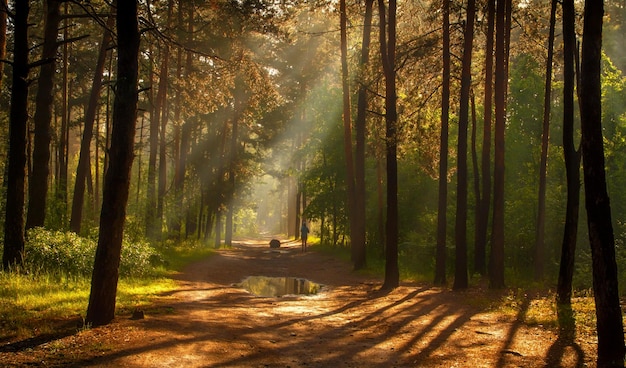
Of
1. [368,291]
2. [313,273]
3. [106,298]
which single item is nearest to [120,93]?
[106,298]

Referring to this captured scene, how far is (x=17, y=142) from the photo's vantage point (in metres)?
13.1

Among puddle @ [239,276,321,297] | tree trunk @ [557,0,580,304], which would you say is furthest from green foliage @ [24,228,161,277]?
tree trunk @ [557,0,580,304]

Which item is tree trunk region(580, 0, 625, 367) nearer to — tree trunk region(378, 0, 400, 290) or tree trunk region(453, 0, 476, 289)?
tree trunk region(453, 0, 476, 289)

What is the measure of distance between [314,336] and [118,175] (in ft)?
14.8

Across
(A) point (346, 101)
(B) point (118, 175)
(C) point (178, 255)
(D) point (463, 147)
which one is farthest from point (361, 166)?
(B) point (118, 175)

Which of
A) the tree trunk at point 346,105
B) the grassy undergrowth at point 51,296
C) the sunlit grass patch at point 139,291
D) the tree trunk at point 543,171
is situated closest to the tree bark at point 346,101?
the tree trunk at point 346,105

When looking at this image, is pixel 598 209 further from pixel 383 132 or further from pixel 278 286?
pixel 383 132

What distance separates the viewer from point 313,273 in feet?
79.7

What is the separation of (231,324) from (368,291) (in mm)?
7655

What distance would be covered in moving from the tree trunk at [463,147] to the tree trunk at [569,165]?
12.5 ft

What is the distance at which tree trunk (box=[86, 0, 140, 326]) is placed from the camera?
9352mm

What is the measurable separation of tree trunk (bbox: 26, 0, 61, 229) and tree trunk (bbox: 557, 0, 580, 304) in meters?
13.0

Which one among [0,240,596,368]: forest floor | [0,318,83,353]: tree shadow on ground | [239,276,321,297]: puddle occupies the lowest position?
[239,276,321,297]: puddle

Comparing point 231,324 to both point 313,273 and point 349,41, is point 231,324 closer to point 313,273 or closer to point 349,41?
point 313,273
